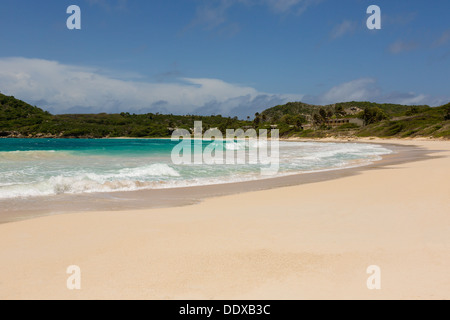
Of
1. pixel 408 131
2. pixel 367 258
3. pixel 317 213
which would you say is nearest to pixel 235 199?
pixel 317 213

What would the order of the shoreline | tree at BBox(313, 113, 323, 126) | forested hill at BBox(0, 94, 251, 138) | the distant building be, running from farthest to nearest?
forested hill at BBox(0, 94, 251, 138)
tree at BBox(313, 113, 323, 126)
the distant building
the shoreline

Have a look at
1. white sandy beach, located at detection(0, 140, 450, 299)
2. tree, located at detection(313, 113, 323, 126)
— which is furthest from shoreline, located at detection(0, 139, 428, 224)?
tree, located at detection(313, 113, 323, 126)

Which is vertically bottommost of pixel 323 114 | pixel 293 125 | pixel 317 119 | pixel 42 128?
pixel 293 125

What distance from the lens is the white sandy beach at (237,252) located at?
3.31 m

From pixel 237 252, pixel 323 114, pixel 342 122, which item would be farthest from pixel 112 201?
pixel 342 122

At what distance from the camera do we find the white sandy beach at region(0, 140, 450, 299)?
3.31 meters

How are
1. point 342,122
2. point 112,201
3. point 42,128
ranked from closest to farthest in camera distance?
point 112,201, point 342,122, point 42,128

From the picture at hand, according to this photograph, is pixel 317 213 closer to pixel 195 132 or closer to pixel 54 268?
pixel 54 268

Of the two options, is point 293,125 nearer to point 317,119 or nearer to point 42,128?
point 317,119

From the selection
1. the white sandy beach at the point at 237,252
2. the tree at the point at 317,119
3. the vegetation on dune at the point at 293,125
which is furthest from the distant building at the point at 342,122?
the white sandy beach at the point at 237,252

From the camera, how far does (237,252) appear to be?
4.41 meters

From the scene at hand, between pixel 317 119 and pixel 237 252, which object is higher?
pixel 317 119

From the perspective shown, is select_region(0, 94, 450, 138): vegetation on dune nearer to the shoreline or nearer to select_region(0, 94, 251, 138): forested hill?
select_region(0, 94, 251, 138): forested hill

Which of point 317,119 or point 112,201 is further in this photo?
point 317,119
